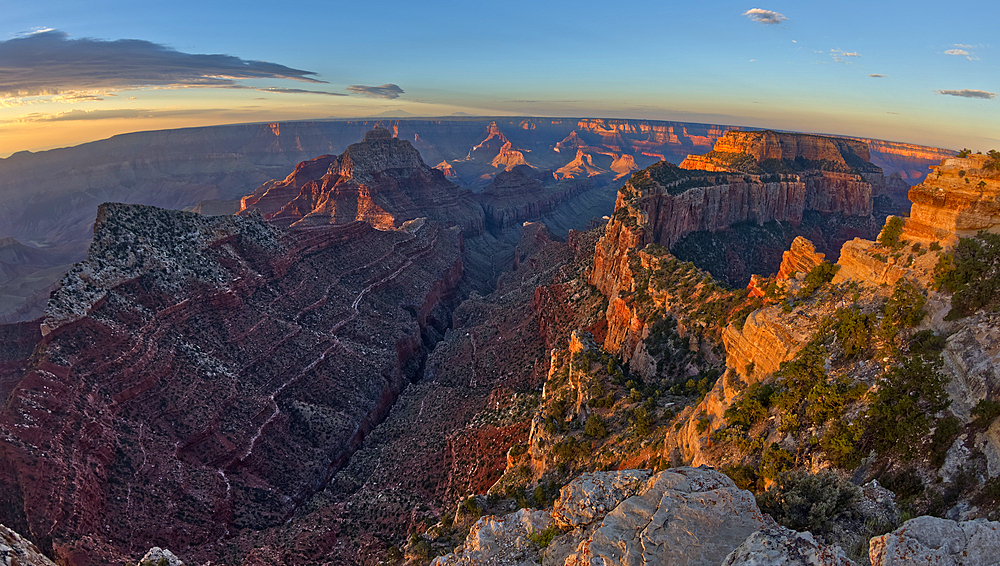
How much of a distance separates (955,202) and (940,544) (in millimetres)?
16422

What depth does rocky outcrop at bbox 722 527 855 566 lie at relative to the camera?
971cm

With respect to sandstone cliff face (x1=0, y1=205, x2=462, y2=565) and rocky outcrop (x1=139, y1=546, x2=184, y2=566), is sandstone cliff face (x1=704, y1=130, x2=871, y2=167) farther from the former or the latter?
rocky outcrop (x1=139, y1=546, x2=184, y2=566)

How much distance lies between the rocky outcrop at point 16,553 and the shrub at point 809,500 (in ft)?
103

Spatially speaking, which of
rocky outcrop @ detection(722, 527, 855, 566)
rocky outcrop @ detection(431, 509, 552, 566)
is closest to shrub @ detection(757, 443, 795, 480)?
rocky outcrop @ detection(722, 527, 855, 566)

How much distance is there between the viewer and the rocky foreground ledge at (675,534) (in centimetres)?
952

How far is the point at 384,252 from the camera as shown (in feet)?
309

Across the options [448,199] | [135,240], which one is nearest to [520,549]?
[135,240]

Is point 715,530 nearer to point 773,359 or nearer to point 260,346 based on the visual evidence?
point 773,359

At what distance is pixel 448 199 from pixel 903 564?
547 feet

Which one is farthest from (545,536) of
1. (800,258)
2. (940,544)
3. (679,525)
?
(800,258)

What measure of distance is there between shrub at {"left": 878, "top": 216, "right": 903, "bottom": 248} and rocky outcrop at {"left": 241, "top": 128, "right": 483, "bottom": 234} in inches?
4708

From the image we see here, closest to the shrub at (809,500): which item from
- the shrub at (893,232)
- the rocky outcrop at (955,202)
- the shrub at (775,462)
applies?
the shrub at (775,462)

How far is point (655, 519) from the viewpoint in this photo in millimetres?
13719

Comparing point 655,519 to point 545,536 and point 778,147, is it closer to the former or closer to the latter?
point 545,536
